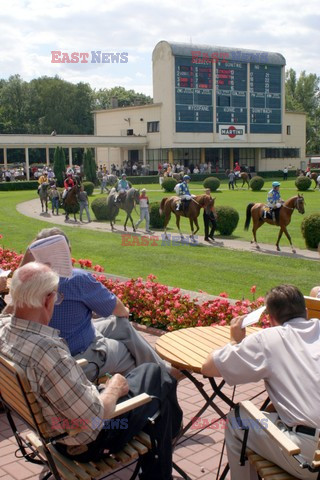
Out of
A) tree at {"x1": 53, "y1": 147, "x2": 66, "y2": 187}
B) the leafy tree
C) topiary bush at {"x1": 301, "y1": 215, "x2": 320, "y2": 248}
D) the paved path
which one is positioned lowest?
the paved path

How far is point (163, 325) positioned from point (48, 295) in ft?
14.0

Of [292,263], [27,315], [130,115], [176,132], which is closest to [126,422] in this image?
[27,315]

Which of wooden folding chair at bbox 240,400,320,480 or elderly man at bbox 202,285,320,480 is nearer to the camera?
wooden folding chair at bbox 240,400,320,480

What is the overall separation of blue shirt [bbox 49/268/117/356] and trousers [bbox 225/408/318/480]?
1.22 meters

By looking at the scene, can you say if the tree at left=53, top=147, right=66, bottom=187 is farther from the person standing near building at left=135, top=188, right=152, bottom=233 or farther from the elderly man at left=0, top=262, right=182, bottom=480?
the elderly man at left=0, top=262, right=182, bottom=480

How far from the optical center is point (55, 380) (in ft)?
9.31

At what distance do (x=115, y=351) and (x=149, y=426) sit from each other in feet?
2.96

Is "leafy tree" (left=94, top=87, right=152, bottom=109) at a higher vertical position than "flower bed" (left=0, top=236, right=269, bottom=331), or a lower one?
higher

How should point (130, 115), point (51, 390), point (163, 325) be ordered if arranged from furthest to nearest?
point (130, 115) → point (163, 325) → point (51, 390)

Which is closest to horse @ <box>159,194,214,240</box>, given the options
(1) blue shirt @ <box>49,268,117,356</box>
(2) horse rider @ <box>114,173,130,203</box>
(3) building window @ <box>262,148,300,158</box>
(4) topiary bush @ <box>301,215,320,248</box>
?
(2) horse rider @ <box>114,173,130,203</box>

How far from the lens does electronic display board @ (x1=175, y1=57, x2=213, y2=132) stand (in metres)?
49.7

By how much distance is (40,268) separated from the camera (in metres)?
2.91

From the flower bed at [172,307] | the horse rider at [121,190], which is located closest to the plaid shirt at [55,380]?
the flower bed at [172,307]

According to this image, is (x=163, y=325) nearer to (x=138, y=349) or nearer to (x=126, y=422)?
(x=138, y=349)
